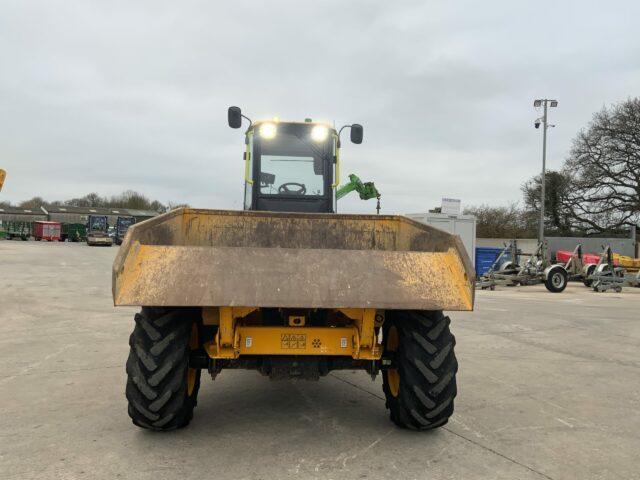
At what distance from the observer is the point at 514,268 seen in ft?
61.9

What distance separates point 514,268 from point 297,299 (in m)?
17.2

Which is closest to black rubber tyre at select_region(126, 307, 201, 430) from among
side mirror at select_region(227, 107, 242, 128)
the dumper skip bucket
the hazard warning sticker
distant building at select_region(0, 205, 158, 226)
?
the dumper skip bucket

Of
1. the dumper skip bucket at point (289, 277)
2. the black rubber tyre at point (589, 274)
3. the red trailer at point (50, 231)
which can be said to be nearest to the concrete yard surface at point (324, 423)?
the dumper skip bucket at point (289, 277)

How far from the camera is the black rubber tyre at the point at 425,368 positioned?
364 cm

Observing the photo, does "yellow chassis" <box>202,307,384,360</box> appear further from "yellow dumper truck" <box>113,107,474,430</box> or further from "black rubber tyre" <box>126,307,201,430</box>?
"black rubber tyre" <box>126,307,201,430</box>

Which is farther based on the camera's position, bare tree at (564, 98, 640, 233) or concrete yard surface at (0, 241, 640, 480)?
bare tree at (564, 98, 640, 233)

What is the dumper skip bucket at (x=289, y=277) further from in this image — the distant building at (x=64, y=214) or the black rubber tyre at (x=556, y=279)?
the distant building at (x=64, y=214)

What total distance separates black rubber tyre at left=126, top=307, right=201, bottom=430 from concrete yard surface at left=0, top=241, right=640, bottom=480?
273mm

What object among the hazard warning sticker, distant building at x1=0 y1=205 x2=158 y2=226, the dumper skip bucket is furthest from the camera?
distant building at x1=0 y1=205 x2=158 y2=226

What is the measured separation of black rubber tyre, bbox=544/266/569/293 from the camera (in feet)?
57.5

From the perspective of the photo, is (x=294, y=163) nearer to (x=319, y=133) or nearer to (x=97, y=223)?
(x=319, y=133)

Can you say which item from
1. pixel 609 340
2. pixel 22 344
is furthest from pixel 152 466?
pixel 609 340

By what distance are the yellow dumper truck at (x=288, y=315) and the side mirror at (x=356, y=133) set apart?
3.07 metres

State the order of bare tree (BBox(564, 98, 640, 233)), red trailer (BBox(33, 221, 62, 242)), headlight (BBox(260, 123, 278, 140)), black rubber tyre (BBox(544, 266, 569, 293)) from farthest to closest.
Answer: red trailer (BBox(33, 221, 62, 242)) < bare tree (BBox(564, 98, 640, 233)) < black rubber tyre (BBox(544, 266, 569, 293)) < headlight (BBox(260, 123, 278, 140))
